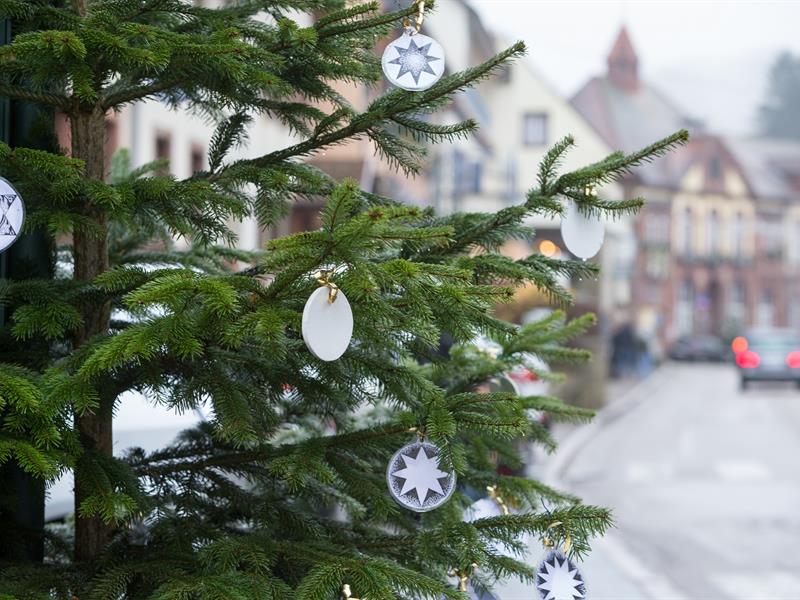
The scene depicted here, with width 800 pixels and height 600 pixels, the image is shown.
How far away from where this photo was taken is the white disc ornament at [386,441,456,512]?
9.83 feet

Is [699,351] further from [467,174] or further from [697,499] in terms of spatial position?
[697,499]

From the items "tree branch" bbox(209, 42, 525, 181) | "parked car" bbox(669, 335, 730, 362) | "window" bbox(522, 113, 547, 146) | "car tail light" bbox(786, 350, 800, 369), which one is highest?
"window" bbox(522, 113, 547, 146)

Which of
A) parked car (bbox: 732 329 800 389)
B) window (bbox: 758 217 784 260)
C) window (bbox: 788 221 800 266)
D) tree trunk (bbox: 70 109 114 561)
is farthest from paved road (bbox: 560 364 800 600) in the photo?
window (bbox: 788 221 800 266)

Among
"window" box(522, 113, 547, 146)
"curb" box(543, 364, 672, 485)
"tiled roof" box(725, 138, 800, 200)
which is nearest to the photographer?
"curb" box(543, 364, 672, 485)

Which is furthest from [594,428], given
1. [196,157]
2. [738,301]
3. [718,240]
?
[738,301]

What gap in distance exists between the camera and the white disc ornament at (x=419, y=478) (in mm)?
2996

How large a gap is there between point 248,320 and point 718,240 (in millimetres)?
75078

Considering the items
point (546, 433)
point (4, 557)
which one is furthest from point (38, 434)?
point (546, 433)

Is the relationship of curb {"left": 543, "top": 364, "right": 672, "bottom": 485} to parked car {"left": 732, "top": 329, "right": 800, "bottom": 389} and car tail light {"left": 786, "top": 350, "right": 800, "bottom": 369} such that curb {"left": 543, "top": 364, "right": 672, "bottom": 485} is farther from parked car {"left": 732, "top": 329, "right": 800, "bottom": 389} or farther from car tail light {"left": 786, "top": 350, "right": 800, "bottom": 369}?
car tail light {"left": 786, "top": 350, "right": 800, "bottom": 369}

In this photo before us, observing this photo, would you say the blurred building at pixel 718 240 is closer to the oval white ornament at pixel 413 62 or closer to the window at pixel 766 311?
the window at pixel 766 311

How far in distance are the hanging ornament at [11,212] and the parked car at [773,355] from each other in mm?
32813

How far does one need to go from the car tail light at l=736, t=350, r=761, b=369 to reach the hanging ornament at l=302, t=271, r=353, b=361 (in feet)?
110

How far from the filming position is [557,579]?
10.2 ft

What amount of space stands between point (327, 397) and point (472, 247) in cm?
52
